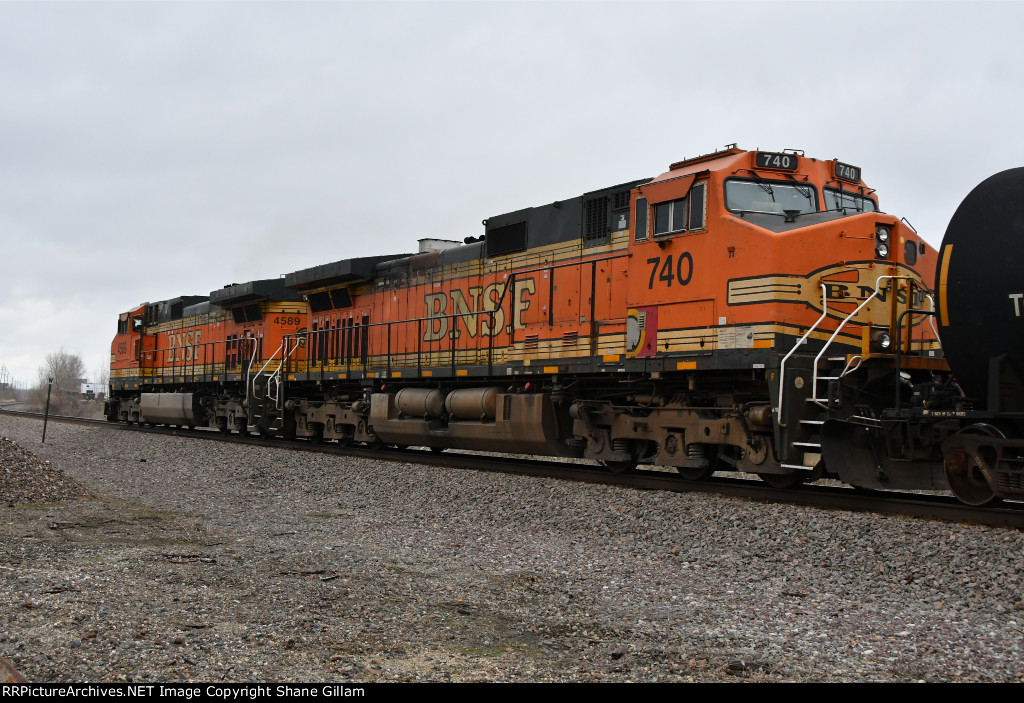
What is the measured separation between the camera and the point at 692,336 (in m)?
10.1

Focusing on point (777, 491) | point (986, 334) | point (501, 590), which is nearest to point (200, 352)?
point (777, 491)

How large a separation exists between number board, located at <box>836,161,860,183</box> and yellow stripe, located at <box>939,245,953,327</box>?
2.95 m

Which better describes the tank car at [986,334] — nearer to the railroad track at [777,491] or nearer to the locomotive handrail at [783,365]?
the railroad track at [777,491]

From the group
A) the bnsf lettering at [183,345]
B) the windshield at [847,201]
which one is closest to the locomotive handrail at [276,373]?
the bnsf lettering at [183,345]

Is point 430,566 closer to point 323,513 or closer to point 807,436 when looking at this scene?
point 323,513

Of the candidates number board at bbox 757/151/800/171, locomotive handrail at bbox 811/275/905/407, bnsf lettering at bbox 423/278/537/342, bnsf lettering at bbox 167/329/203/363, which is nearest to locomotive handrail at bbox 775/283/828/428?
locomotive handrail at bbox 811/275/905/407

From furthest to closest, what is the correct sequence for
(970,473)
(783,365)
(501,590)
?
1. (783,365)
2. (970,473)
3. (501,590)

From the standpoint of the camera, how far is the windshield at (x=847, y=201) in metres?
10.3

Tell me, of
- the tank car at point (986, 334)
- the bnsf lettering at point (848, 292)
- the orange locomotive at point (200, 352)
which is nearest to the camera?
the tank car at point (986, 334)

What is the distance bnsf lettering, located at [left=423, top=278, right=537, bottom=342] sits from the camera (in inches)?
530

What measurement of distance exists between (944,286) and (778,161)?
2967 millimetres

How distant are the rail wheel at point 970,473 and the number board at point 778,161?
3908 mm

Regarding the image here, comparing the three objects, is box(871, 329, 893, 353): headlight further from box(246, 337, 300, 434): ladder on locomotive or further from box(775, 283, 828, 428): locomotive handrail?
box(246, 337, 300, 434): ladder on locomotive

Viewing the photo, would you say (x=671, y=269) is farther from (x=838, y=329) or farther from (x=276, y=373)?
(x=276, y=373)
